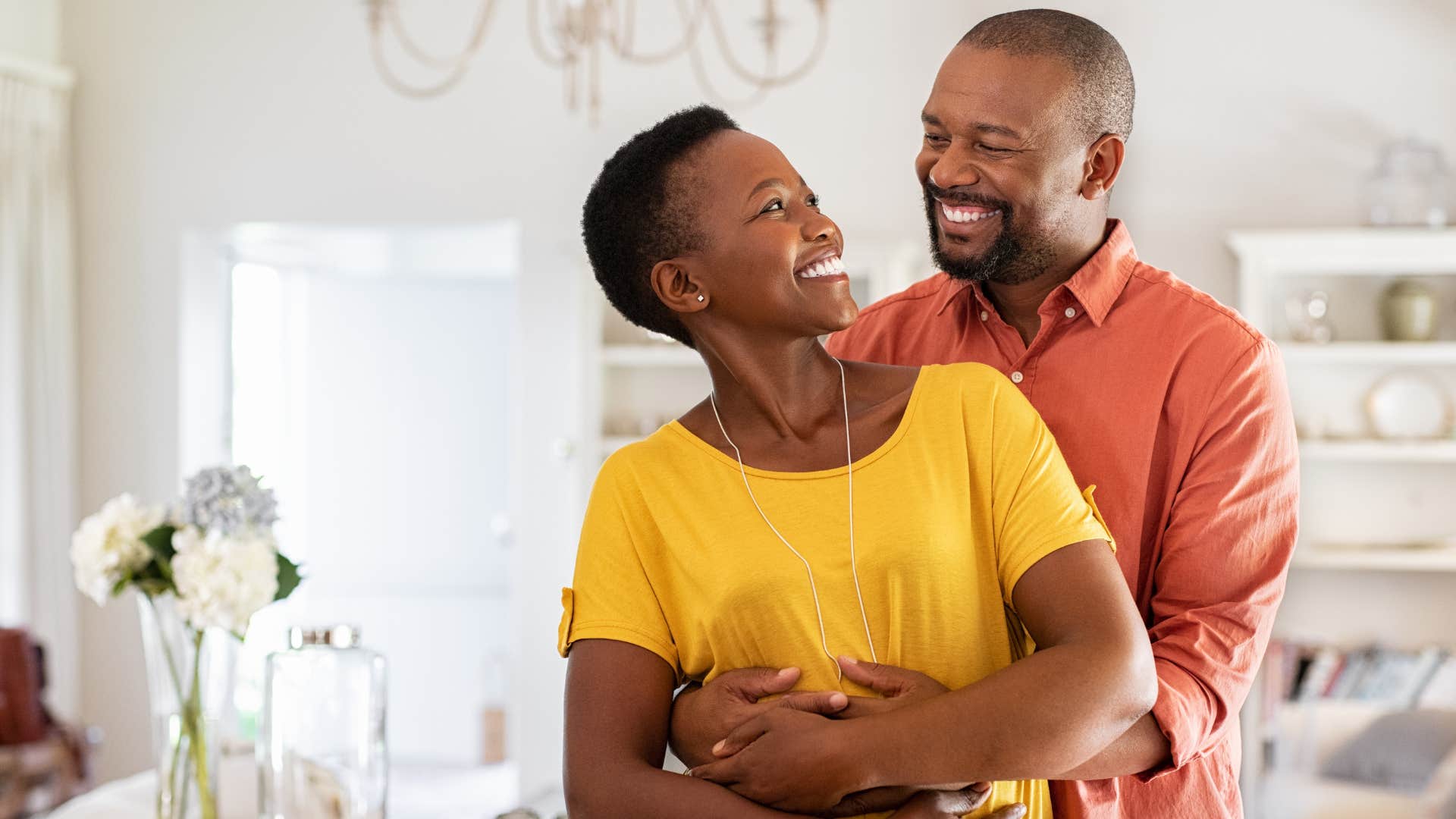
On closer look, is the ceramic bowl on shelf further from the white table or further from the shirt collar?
the shirt collar

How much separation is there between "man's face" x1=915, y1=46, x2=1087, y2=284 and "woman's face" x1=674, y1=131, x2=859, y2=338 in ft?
0.74

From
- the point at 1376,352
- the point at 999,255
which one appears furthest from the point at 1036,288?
the point at 1376,352

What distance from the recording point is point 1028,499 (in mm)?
1209

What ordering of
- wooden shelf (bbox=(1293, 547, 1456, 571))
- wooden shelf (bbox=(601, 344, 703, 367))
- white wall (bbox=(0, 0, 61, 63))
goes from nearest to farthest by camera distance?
wooden shelf (bbox=(1293, 547, 1456, 571)) < wooden shelf (bbox=(601, 344, 703, 367)) < white wall (bbox=(0, 0, 61, 63))

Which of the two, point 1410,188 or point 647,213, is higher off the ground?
point 1410,188

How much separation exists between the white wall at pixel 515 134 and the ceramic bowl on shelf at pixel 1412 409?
1.87 ft

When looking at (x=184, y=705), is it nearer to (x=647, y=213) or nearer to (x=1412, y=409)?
(x=647, y=213)

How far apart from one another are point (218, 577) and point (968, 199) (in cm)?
119

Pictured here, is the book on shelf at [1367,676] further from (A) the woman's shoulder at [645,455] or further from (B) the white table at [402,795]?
(A) the woman's shoulder at [645,455]

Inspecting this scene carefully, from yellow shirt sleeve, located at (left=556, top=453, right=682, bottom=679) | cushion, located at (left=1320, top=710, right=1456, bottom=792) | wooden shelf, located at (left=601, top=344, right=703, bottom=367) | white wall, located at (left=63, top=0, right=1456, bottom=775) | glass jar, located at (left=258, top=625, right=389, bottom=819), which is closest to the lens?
yellow shirt sleeve, located at (left=556, top=453, right=682, bottom=679)

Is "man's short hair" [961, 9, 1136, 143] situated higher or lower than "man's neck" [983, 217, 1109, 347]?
higher

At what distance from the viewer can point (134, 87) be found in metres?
5.40

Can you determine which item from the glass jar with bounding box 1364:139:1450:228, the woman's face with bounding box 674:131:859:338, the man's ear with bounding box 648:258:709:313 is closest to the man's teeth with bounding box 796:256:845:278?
the woman's face with bounding box 674:131:859:338

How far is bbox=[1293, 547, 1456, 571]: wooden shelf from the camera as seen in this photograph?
4.25 m
